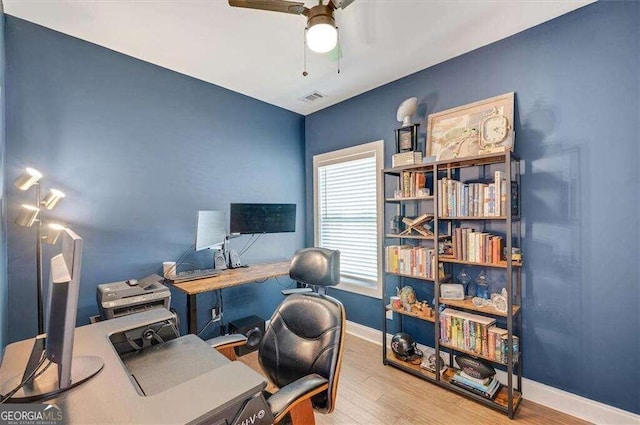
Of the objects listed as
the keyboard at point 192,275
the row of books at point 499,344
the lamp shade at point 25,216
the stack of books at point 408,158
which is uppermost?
the stack of books at point 408,158

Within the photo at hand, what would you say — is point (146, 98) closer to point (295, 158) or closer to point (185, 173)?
point (185, 173)

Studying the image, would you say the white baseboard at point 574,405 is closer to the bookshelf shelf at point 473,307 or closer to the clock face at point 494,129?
the bookshelf shelf at point 473,307

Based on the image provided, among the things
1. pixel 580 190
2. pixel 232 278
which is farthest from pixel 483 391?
pixel 232 278

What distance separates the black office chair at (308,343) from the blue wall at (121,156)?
60.6 inches

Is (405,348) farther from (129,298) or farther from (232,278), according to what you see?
(129,298)

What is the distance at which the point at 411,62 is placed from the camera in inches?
104

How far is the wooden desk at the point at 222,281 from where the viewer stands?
2.28m

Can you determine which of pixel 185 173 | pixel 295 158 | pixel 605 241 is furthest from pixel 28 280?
pixel 605 241

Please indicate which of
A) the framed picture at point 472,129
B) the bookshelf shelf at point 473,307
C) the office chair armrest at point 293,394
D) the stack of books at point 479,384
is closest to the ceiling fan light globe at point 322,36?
the framed picture at point 472,129

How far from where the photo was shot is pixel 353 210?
11.4 ft

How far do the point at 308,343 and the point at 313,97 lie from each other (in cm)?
283

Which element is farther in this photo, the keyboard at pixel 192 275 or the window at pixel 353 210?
the window at pixel 353 210

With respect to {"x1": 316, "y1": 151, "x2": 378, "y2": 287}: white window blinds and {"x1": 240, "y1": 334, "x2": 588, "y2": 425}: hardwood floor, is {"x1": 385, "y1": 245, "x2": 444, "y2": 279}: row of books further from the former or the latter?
{"x1": 240, "y1": 334, "x2": 588, "y2": 425}: hardwood floor

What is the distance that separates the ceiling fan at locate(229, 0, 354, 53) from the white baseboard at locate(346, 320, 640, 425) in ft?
9.28
